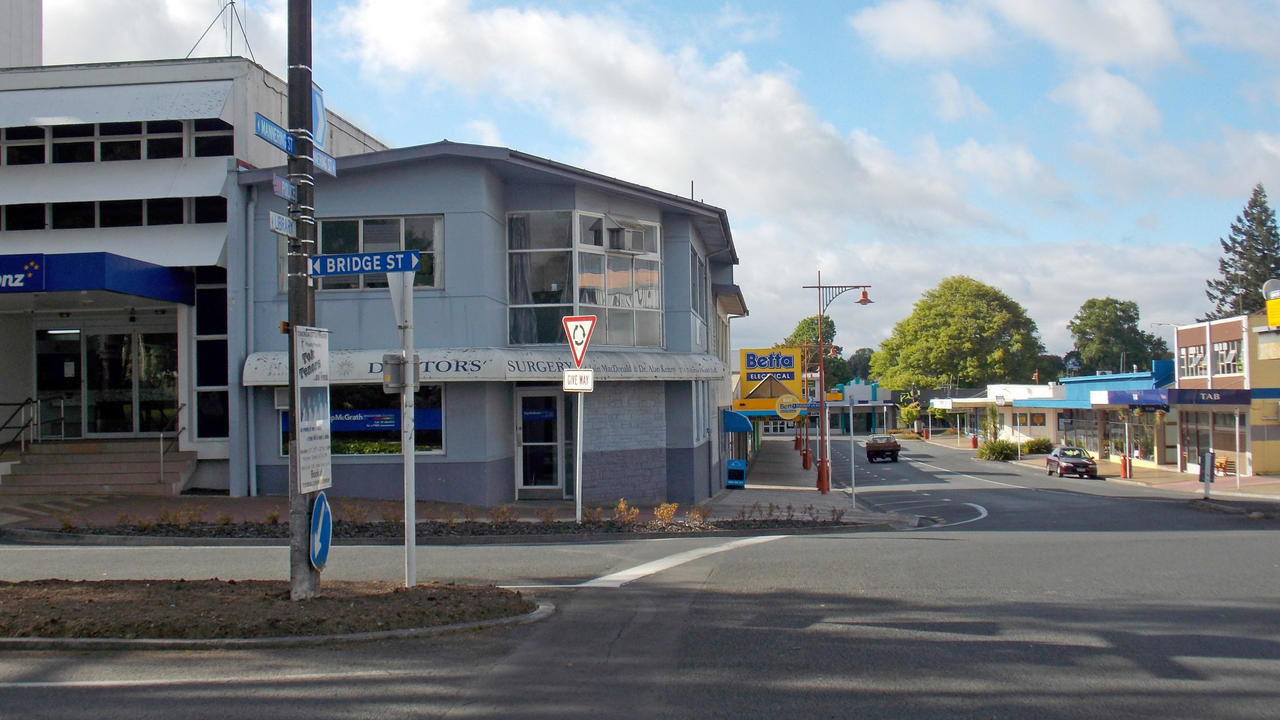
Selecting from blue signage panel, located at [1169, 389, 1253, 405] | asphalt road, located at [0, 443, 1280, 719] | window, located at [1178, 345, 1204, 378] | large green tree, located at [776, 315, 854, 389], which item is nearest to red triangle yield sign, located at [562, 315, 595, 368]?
asphalt road, located at [0, 443, 1280, 719]

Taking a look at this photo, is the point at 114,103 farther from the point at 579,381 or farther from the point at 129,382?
Result: the point at 579,381

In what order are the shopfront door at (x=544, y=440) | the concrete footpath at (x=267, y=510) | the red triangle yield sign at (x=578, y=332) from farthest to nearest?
the shopfront door at (x=544, y=440) < the concrete footpath at (x=267, y=510) < the red triangle yield sign at (x=578, y=332)

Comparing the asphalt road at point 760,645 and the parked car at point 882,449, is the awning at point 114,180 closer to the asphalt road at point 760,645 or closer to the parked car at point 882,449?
the asphalt road at point 760,645

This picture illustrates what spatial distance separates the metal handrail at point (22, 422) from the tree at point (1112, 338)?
108 metres

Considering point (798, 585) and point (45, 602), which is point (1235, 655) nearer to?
point (798, 585)

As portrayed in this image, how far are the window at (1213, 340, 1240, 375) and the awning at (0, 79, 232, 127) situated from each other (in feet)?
133

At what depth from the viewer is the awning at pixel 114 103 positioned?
19953mm

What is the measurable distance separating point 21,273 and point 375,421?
6.43 meters

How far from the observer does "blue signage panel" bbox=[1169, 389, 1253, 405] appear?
3750 cm

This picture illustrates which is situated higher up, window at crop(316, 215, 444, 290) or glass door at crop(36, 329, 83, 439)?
window at crop(316, 215, 444, 290)

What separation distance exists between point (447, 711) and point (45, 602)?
4.58 meters

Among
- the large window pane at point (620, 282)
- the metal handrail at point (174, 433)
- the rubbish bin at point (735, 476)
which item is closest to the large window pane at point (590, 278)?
the large window pane at point (620, 282)

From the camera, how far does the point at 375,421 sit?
61.9 ft

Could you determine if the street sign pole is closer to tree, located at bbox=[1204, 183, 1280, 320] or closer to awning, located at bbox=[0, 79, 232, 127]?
awning, located at bbox=[0, 79, 232, 127]
